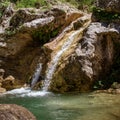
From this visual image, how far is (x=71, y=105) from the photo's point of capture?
15.8 meters

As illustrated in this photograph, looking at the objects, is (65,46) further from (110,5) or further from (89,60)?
(110,5)

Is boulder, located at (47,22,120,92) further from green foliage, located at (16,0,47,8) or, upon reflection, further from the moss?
green foliage, located at (16,0,47,8)

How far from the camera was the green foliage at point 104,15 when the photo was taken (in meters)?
22.9

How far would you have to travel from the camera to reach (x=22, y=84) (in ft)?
81.6

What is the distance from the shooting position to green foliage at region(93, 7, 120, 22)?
22.9 meters

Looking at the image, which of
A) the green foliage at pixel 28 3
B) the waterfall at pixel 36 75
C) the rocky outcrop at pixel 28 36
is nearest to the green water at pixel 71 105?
the waterfall at pixel 36 75

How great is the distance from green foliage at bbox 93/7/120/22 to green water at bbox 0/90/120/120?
21.2 feet

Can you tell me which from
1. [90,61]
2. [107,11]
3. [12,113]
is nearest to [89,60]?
[90,61]

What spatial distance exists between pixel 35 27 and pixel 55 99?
884cm

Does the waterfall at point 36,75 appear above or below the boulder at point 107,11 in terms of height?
below

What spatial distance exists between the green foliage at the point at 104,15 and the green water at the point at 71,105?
645 centimetres

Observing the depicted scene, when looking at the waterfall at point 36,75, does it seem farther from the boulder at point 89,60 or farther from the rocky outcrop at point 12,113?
the rocky outcrop at point 12,113

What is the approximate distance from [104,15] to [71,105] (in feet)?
31.7

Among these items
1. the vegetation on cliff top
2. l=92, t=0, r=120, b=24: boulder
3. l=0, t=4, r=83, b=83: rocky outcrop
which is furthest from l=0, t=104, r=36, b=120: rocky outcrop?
the vegetation on cliff top
